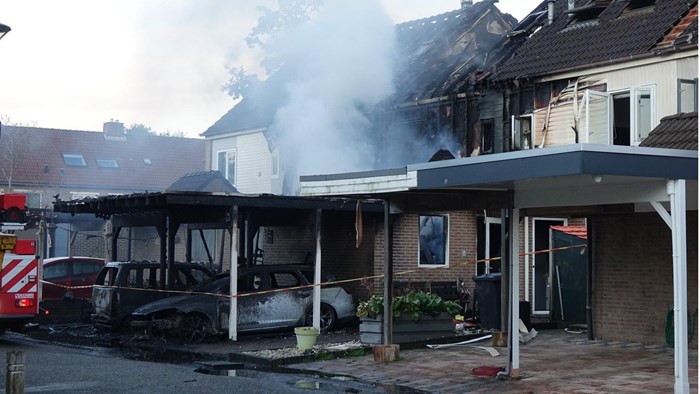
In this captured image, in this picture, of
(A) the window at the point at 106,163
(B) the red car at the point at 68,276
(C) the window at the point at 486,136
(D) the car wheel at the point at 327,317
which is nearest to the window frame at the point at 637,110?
(C) the window at the point at 486,136

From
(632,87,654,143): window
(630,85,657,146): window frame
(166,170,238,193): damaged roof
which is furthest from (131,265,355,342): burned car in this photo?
(166,170,238,193): damaged roof

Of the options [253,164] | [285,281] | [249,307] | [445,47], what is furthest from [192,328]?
[253,164]

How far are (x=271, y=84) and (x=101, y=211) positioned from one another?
7761mm

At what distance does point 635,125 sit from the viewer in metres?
19.0

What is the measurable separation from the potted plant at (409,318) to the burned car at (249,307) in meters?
3.02

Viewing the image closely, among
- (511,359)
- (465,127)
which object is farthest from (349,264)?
(511,359)

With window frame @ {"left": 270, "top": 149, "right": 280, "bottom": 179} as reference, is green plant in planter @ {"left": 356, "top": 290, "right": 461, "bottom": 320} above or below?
below

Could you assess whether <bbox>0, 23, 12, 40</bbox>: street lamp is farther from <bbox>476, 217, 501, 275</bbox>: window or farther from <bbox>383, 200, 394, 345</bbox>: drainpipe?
<bbox>476, 217, 501, 275</bbox>: window

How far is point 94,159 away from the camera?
50.8 m

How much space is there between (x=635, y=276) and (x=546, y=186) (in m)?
4.73

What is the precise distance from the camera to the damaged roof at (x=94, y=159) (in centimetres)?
4694

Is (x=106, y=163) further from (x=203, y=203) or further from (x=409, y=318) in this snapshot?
(x=409, y=318)

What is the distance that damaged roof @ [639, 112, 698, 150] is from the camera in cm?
1253

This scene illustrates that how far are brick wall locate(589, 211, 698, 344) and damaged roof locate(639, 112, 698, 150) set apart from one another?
83.6 inches
